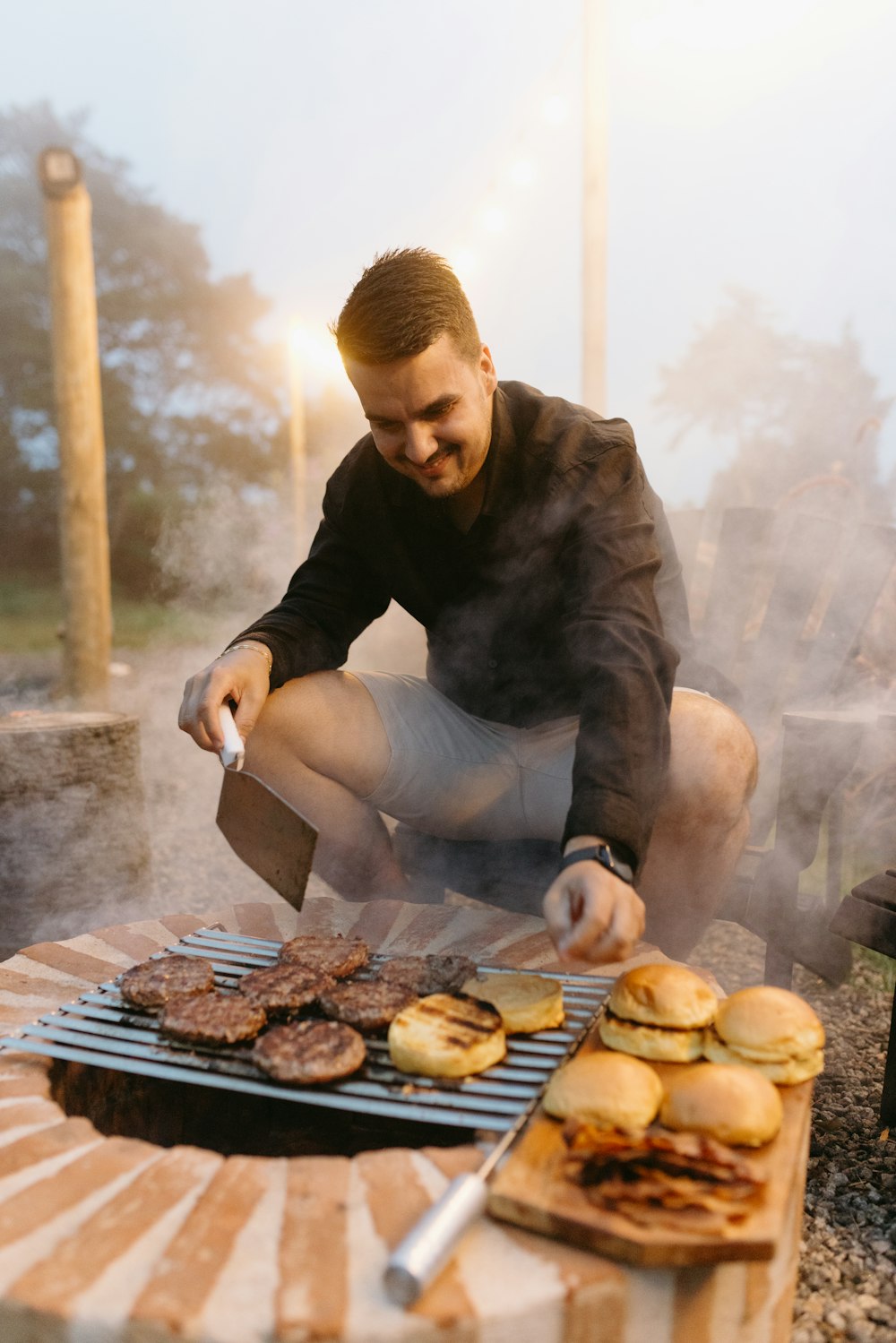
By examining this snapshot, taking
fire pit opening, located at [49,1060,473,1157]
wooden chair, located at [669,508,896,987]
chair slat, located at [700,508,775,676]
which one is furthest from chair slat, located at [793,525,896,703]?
fire pit opening, located at [49,1060,473,1157]

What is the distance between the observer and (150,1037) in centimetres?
168

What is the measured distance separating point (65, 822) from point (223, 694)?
4.37 ft

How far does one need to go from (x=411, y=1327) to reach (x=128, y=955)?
1.35 metres

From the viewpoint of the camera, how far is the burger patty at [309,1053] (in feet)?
4.94

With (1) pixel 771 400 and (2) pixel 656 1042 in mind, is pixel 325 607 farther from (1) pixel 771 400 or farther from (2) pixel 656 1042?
(1) pixel 771 400

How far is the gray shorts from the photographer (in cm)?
274

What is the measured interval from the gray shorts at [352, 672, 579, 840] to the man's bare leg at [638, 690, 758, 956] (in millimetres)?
358

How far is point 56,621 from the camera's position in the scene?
17609mm

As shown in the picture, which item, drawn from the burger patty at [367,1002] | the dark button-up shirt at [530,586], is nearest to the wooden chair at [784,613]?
the dark button-up shirt at [530,586]

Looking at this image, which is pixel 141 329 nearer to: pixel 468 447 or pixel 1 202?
pixel 1 202

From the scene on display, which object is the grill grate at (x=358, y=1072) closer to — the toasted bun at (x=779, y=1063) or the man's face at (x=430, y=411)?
the toasted bun at (x=779, y=1063)

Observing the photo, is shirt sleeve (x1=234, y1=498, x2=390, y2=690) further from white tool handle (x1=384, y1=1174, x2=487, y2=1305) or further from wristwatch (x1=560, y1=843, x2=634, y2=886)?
white tool handle (x1=384, y1=1174, x2=487, y2=1305)

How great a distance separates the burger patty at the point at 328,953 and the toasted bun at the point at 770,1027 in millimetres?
753

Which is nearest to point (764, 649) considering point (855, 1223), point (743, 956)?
point (743, 956)
